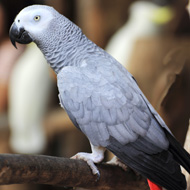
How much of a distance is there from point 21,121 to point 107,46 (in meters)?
0.48

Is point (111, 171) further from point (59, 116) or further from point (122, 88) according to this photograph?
point (59, 116)

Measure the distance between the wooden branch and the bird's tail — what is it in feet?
0.40

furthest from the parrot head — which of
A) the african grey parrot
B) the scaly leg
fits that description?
the scaly leg

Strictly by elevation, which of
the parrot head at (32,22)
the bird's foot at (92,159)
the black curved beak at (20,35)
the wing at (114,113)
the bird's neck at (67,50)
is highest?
the parrot head at (32,22)

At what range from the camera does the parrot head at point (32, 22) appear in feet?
2.35

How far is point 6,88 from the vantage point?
175 cm

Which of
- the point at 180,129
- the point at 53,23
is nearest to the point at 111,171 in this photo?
the point at 53,23

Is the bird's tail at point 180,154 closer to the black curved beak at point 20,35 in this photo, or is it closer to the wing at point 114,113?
the wing at point 114,113

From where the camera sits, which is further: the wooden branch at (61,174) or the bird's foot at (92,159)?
the bird's foot at (92,159)

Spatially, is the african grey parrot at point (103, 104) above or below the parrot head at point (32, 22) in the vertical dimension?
below

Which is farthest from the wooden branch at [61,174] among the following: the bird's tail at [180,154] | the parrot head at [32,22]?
the parrot head at [32,22]

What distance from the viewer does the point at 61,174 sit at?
2.05ft

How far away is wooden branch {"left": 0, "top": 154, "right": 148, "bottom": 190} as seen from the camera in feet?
1.81

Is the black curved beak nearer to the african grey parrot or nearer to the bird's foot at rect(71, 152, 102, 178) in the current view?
the african grey parrot
